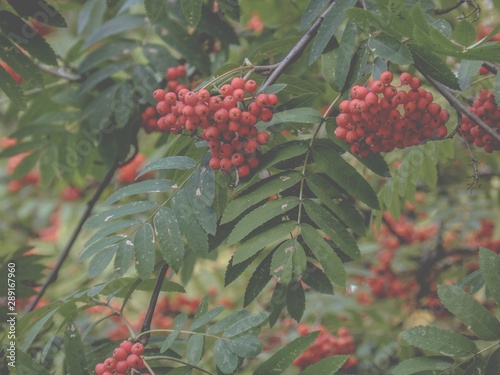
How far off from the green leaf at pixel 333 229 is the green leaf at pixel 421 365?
0.29 m

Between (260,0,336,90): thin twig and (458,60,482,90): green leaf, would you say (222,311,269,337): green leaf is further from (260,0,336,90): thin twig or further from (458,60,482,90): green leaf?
(458,60,482,90): green leaf

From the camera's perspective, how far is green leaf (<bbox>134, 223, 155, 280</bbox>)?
4.88 feet

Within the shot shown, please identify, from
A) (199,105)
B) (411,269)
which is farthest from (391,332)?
(199,105)

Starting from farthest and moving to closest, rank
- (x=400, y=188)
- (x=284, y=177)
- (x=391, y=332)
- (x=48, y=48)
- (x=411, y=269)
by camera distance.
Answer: (x=411, y=269) < (x=391, y=332) < (x=400, y=188) < (x=48, y=48) < (x=284, y=177)

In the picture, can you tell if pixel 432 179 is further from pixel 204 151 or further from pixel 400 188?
pixel 204 151

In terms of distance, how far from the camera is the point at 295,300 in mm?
1462

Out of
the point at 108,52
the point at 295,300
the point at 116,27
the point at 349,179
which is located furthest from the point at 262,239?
the point at 116,27

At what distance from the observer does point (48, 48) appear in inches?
71.6

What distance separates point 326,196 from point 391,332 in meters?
1.73

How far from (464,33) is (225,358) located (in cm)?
93

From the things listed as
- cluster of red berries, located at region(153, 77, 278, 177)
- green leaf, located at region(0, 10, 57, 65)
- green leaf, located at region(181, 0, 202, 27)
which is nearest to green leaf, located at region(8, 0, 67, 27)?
green leaf, located at region(0, 10, 57, 65)

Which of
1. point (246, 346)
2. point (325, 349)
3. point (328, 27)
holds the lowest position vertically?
point (325, 349)

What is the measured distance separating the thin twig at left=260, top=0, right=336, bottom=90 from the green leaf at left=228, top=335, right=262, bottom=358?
0.62 metres

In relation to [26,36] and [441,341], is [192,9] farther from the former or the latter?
[441,341]
